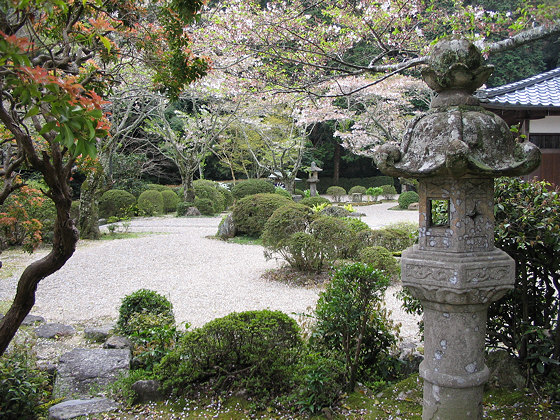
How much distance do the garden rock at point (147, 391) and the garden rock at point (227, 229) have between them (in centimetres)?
850

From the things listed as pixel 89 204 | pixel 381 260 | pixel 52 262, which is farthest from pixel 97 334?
pixel 89 204

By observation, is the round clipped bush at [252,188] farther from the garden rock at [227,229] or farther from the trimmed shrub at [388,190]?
the trimmed shrub at [388,190]

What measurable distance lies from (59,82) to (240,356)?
7.88 feet

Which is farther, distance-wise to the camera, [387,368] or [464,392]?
[387,368]

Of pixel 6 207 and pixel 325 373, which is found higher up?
pixel 6 207

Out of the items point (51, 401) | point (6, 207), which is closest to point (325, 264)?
point (51, 401)

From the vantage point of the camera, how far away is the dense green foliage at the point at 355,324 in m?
3.47

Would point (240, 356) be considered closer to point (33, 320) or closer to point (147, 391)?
point (147, 391)

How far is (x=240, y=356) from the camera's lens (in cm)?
338

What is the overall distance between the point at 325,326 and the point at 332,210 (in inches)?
346

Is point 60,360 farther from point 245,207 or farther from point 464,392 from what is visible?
point 245,207

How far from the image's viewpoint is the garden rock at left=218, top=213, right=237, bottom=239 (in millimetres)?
11852

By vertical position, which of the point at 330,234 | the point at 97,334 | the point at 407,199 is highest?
the point at 407,199

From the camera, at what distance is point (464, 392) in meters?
2.45
